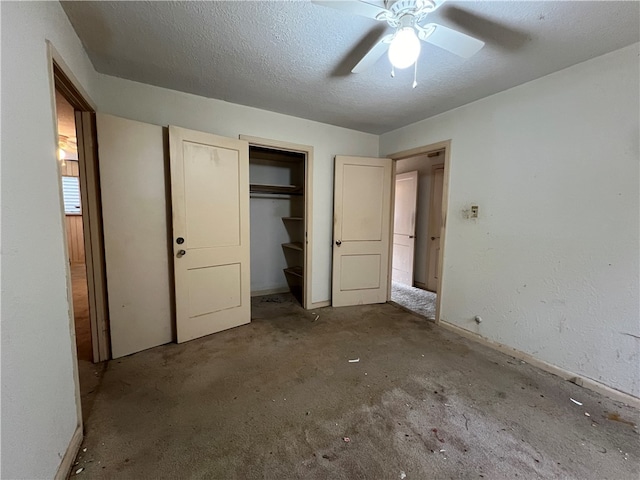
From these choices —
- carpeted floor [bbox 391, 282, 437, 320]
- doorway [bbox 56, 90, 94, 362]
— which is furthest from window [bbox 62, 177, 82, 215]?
carpeted floor [bbox 391, 282, 437, 320]

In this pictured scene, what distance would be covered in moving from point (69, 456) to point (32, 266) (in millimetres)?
957

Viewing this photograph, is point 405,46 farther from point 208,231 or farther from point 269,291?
point 269,291

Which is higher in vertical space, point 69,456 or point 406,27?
point 406,27

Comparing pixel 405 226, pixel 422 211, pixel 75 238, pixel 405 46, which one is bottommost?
pixel 75 238

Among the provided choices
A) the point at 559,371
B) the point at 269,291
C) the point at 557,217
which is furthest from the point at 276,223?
the point at 559,371

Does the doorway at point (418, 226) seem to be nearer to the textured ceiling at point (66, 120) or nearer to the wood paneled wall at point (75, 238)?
the textured ceiling at point (66, 120)

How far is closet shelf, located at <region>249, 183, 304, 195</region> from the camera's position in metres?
3.71

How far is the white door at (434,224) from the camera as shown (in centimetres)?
435

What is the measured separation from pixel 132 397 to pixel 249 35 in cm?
249

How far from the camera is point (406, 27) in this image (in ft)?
4.33

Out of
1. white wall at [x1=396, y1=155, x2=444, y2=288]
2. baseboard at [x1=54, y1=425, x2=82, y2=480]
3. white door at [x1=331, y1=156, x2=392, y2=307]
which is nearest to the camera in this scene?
baseboard at [x1=54, y1=425, x2=82, y2=480]

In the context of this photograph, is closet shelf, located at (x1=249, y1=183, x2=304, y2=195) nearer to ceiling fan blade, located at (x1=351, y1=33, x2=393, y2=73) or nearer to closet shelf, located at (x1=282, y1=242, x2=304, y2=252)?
closet shelf, located at (x1=282, y1=242, x2=304, y2=252)

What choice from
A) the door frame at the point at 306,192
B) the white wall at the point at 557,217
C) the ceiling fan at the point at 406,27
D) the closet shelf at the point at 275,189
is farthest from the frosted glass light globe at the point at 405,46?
the closet shelf at the point at 275,189

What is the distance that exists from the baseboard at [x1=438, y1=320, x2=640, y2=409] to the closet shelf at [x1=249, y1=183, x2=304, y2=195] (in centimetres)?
274
